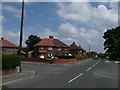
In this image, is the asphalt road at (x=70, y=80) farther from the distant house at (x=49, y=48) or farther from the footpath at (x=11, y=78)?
the distant house at (x=49, y=48)

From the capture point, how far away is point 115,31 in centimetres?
11981

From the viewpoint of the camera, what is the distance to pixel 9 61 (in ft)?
88.4

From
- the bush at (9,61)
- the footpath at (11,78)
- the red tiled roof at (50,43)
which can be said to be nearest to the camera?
the footpath at (11,78)

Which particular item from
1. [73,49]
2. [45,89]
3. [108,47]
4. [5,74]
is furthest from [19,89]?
[73,49]

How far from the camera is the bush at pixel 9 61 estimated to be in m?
25.3

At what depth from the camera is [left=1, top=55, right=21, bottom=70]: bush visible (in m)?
25.3

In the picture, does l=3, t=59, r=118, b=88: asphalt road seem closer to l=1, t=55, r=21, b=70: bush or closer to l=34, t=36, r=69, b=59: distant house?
l=1, t=55, r=21, b=70: bush

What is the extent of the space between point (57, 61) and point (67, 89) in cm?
4431

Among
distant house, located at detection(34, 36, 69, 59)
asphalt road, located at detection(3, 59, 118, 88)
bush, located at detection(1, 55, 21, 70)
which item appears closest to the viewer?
asphalt road, located at detection(3, 59, 118, 88)

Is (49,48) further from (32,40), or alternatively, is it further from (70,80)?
(70,80)

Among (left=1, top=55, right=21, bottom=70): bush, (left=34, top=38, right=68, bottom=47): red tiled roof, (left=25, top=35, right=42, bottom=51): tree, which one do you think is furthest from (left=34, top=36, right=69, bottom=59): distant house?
A: (left=1, top=55, right=21, bottom=70): bush

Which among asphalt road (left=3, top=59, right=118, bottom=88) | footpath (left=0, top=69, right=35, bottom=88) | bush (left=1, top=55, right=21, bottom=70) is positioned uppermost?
bush (left=1, top=55, right=21, bottom=70)

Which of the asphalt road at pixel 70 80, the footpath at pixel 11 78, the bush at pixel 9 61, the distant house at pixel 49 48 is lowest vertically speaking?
the asphalt road at pixel 70 80

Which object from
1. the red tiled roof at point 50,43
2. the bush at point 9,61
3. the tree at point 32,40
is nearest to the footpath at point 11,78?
the bush at point 9,61
